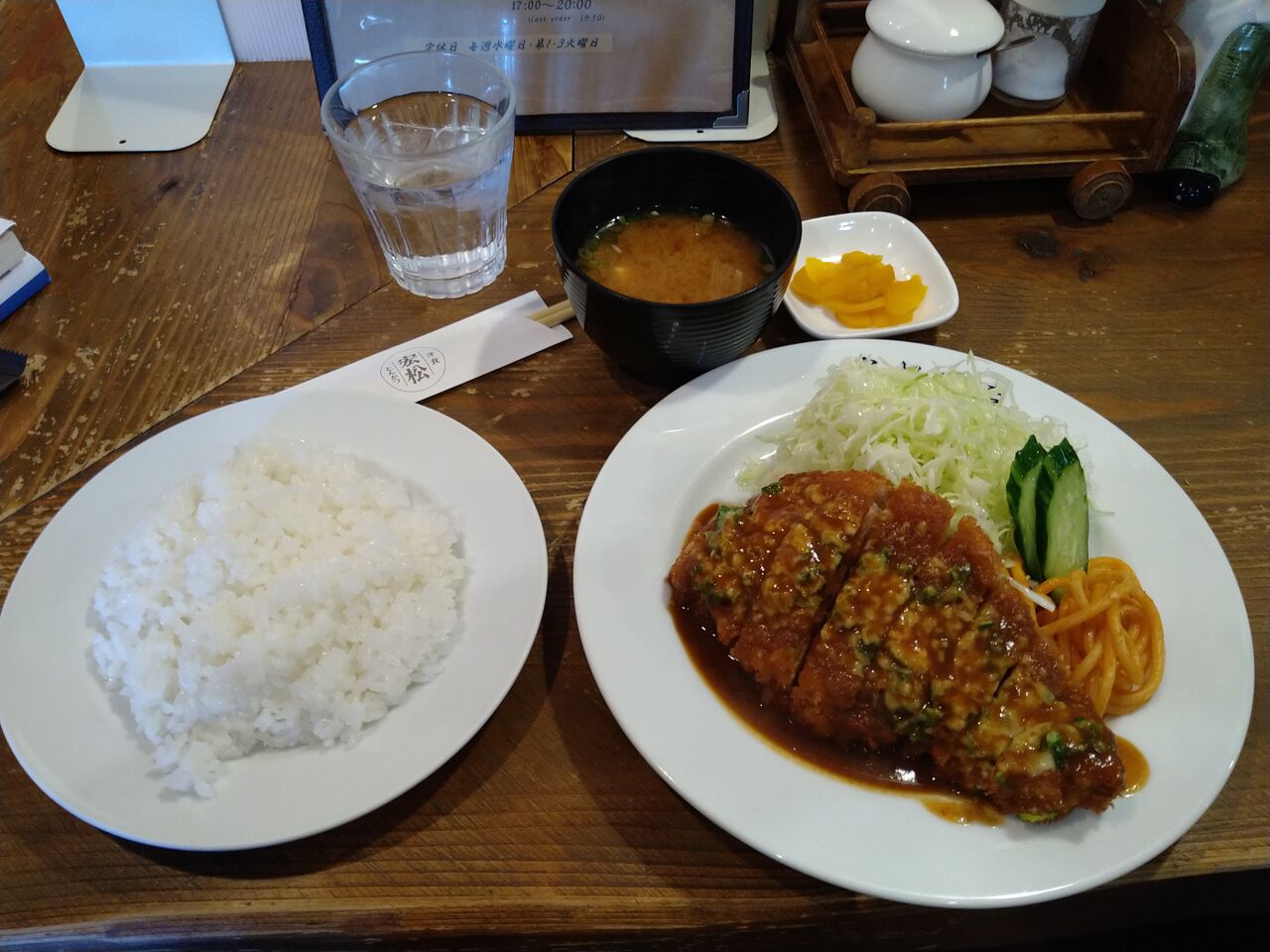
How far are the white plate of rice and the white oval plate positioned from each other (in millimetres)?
188

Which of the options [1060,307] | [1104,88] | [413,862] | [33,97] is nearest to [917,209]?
[1060,307]

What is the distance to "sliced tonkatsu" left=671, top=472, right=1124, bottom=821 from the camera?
1.27 metres

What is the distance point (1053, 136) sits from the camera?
244 cm

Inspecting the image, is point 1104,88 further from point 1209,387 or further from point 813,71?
point 1209,387

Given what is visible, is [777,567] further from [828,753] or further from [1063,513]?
[1063,513]

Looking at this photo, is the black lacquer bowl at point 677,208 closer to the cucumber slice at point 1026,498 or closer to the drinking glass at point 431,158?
the drinking glass at point 431,158

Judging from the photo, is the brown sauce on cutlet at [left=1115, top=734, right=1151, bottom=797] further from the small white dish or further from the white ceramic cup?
the white ceramic cup

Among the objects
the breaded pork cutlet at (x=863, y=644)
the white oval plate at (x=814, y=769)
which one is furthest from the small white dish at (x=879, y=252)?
the breaded pork cutlet at (x=863, y=644)

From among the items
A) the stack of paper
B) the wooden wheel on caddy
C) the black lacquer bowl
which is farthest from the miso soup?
the stack of paper

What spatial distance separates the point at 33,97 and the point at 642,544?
2748mm

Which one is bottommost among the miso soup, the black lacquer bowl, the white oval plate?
the white oval plate

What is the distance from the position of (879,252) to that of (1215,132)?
117 cm

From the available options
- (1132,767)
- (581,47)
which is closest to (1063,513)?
(1132,767)

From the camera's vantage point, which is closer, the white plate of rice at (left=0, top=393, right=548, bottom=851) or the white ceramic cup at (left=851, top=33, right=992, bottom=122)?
the white plate of rice at (left=0, top=393, right=548, bottom=851)
